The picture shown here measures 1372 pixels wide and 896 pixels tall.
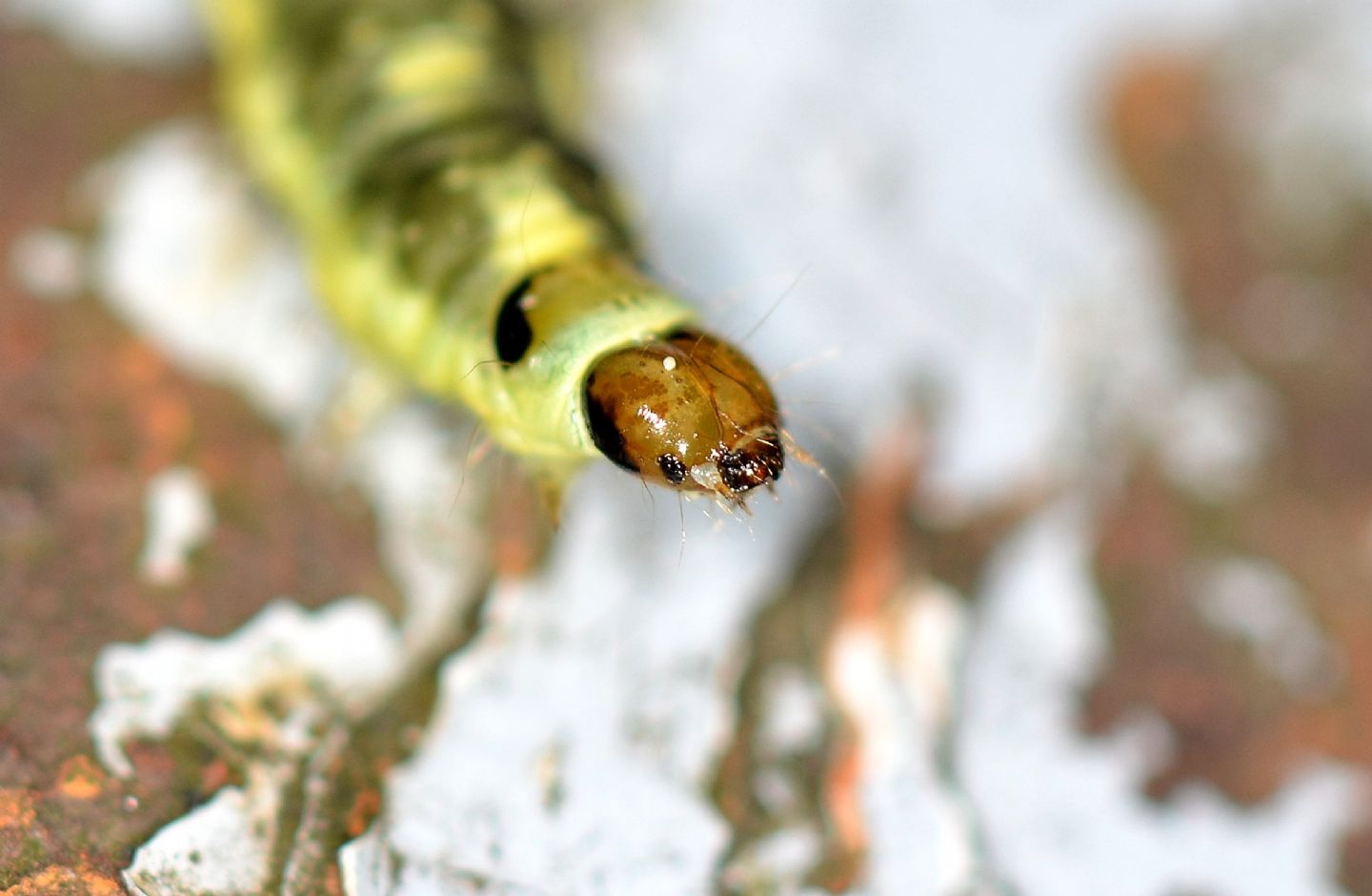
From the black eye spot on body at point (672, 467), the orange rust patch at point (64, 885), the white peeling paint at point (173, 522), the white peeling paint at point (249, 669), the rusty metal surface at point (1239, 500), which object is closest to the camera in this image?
the orange rust patch at point (64, 885)

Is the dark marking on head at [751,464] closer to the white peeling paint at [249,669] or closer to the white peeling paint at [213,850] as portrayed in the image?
the white peeling paint at [249,669]

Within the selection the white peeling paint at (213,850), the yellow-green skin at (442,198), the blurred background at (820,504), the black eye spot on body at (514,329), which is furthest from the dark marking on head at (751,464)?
the white peeling paint at (213,850)

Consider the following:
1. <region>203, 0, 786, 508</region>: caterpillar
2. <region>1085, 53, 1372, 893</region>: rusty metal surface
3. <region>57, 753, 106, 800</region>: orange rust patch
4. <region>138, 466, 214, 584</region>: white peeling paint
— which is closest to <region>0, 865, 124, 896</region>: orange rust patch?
<region>57, 753, 106, 800</region>: orange rust patch

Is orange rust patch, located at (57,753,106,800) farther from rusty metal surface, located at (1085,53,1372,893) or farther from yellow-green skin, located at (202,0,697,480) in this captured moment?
rusty metal surface, located at (1085,53,1372,893)

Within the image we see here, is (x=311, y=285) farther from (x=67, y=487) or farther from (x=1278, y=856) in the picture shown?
(x=1278, y=856)

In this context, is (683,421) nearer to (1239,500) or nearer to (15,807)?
(15,807)

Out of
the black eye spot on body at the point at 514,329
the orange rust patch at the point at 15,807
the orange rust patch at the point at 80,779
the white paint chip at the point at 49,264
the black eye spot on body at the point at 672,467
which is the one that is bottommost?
the orange rust patch at the point at 15,807

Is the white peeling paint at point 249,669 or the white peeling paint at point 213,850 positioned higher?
the white peeling paint at point 249,669
